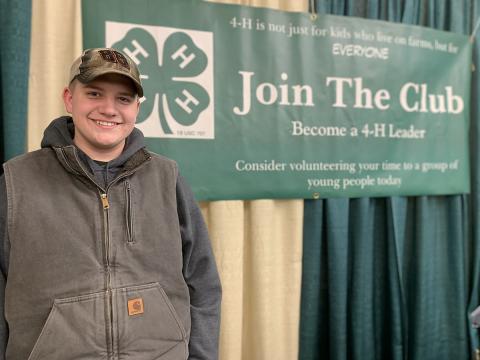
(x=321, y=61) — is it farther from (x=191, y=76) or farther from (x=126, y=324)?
(x=126, y=324)

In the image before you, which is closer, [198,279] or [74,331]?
[74,331]

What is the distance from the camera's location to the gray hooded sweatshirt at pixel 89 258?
30.1 inches

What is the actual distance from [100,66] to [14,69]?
1.57 feet

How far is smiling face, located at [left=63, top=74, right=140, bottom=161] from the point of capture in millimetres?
822

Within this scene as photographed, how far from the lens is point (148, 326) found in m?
0.82

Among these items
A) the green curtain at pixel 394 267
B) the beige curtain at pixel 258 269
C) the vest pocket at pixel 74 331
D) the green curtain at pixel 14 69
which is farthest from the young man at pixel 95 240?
the green curtain at pixel 394 267

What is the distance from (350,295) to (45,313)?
44.5 inches

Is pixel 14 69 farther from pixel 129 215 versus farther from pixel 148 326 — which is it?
pixel 148 326

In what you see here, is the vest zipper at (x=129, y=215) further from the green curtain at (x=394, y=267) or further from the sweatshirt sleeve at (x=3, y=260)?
the green curtain at (x=394, y=267)

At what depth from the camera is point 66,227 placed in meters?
0.79

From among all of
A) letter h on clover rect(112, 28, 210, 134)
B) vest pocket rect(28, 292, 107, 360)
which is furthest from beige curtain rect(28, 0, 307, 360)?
vest pocket rect(28, 292, 107, 360)

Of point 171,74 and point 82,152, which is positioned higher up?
point 171,74

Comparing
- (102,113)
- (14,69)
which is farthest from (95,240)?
(14,69)

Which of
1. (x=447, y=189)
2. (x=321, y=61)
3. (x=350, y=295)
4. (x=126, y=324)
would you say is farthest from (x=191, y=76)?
(x=447, y=189)
